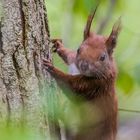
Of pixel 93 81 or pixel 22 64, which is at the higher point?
pixel 22 64

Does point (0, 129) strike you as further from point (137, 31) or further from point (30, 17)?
point (137, 31)

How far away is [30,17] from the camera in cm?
175

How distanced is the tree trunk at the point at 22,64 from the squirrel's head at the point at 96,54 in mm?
257

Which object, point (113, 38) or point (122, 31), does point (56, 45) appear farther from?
point (122, 31)

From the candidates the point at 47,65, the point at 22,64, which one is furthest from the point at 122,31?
the point at 22,64

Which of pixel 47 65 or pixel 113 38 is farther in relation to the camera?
pixel 113 38

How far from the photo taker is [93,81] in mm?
2191

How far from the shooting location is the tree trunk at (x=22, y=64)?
164 centimetres

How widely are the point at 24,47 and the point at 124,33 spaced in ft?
3.50

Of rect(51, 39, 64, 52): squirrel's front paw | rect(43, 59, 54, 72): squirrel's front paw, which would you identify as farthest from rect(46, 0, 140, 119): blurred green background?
rect(43, 59, 54, 72): squirrel's front paw

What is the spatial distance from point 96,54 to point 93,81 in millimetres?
139

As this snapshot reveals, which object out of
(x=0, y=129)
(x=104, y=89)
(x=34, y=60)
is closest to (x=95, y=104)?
(x=104, y=89)

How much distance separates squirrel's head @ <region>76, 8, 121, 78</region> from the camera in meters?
2.06

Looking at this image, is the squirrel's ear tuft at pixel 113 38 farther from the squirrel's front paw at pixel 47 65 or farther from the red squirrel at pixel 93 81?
the squirrel's front paw at pixel 47 65
